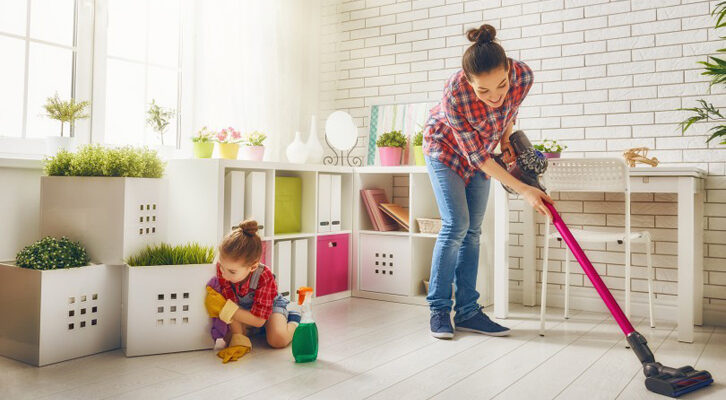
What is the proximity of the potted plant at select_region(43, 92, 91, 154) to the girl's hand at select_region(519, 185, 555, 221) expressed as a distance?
6.10 feet

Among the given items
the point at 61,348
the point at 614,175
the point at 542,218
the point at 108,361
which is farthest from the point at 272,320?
the point at 542,218

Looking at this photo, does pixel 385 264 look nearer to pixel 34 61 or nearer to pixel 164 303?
pixel 164 303

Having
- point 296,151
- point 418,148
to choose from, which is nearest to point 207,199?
point 296,151

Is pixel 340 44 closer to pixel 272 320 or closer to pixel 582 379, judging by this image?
pixel 272 320

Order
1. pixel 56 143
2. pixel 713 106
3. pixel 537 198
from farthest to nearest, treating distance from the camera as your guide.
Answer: pixel 713 106 < pixel 56 143 < pixel 537 198

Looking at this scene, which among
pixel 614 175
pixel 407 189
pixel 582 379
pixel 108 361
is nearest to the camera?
pixel 582 379

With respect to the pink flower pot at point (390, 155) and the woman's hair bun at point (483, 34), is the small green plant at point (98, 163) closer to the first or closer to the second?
the woman's hair bun at point (483, 34)

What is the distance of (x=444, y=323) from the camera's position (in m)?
2.47

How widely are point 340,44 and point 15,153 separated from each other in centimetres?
220

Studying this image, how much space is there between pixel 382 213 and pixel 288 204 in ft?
1.96

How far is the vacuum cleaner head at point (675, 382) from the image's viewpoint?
1728 mm

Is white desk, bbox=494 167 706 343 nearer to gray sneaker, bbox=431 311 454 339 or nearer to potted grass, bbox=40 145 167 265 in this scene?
gray sneaker, bbox=431 311 454 339

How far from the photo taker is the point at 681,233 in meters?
2.47

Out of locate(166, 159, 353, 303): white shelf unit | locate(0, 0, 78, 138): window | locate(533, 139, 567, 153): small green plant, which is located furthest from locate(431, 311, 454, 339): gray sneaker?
locate(0, 0, 78, 138): window
